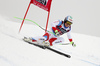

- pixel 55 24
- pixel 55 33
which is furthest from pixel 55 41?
pixel 55 24

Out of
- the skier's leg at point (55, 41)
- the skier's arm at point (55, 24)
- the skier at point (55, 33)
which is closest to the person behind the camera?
the skier at point (55, 33)

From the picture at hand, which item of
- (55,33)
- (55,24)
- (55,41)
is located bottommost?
(55,41)

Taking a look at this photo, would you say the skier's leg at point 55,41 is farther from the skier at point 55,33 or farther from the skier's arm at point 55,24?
the skier's arm at point 55,24

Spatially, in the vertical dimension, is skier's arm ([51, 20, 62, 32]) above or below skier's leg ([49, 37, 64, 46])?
above

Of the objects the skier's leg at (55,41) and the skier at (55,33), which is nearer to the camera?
the skier at (55,33)

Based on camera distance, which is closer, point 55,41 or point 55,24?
point 55,24

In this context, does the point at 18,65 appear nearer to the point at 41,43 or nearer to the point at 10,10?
the point at 41,43

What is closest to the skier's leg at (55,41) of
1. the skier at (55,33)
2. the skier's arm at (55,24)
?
the skier at (55,33)

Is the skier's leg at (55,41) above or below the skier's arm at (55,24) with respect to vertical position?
below

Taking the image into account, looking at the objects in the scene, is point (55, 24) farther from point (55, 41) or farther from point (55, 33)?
point (55, 41)

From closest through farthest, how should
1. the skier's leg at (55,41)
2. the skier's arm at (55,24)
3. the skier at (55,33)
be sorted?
1. the skier at (55,33)
2. the skier's arm at (55,24)
3. the skier's leg at (55,41)

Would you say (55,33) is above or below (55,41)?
above

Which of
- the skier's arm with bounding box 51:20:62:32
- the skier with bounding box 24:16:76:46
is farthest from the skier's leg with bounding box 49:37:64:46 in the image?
the skier's arm with bounding box 51:20:62:32

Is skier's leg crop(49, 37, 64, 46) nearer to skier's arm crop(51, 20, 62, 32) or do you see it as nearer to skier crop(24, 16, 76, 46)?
skier crop(24, 16, 76, 46)
